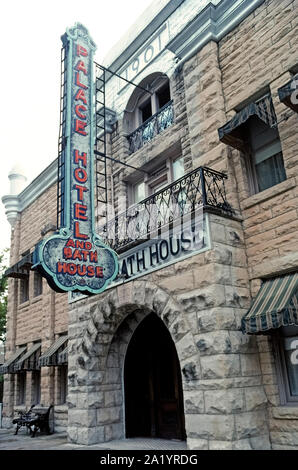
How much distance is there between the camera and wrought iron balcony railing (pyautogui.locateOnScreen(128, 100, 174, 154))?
11641mm

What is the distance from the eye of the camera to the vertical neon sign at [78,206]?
8.05 m

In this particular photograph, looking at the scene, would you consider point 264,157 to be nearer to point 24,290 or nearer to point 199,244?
point 199,244

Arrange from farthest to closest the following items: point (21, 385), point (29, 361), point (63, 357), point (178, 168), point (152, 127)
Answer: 1. point (21, 385)
2. point (29, 361)
3. point (63, 357)
4. point (152, 127)
5. point (178, 168)

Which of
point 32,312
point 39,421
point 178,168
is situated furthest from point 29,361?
point 178,168

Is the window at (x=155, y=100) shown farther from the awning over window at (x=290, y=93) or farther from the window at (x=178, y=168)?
the awning over window at (x=290, y=93)

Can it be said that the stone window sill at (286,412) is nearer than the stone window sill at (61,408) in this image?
Yes

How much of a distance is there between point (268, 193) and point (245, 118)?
1.46 meters

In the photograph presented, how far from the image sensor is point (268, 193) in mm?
8203

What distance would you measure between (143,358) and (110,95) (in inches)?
328

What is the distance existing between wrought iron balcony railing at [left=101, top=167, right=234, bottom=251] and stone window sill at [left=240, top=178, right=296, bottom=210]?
0.36 metres

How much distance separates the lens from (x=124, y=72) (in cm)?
1354

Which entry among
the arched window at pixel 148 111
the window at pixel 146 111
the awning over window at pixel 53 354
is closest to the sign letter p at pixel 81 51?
the arched window at pixel 148 111

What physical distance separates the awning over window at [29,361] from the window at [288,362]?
10.4m
